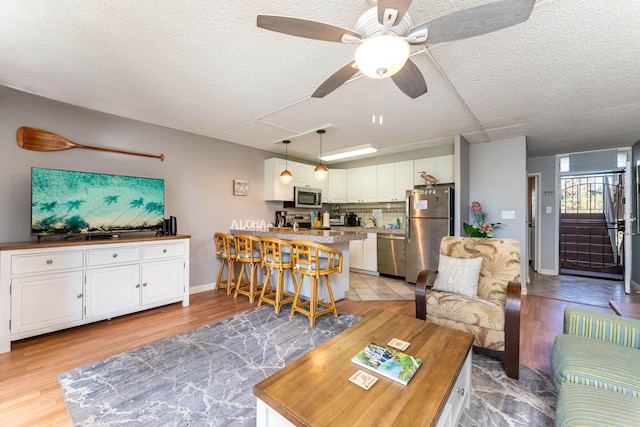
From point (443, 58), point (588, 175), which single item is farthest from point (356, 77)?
point (588, 175)

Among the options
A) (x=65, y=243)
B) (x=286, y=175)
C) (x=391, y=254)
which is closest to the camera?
(x=65, y=243)

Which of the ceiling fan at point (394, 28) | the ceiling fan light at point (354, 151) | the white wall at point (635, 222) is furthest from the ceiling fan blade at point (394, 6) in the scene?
the white wall at point (635, 222)

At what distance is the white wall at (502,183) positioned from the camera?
4137 millimetres

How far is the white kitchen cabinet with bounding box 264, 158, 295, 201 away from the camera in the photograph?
497 cm

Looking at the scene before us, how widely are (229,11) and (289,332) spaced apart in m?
2.76

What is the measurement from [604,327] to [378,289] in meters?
2.76

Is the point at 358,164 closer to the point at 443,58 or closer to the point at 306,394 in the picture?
the point at 443,58

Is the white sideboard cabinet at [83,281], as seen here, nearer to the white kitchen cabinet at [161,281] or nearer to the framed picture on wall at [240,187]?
the white kitchen cabinet at [161,281]

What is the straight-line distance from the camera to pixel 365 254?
5324mm

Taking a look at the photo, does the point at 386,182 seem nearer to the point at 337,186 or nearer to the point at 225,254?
the point at 337,186

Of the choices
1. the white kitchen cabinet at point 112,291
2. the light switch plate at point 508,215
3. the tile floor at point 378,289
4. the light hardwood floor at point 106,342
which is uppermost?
the light switch plate at point 508,215

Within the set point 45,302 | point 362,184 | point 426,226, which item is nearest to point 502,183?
point 426,226

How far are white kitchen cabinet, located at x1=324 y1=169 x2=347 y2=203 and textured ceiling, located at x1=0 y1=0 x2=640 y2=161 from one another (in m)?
2.38

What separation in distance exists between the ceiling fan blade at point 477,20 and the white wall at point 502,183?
A: 3369mm
